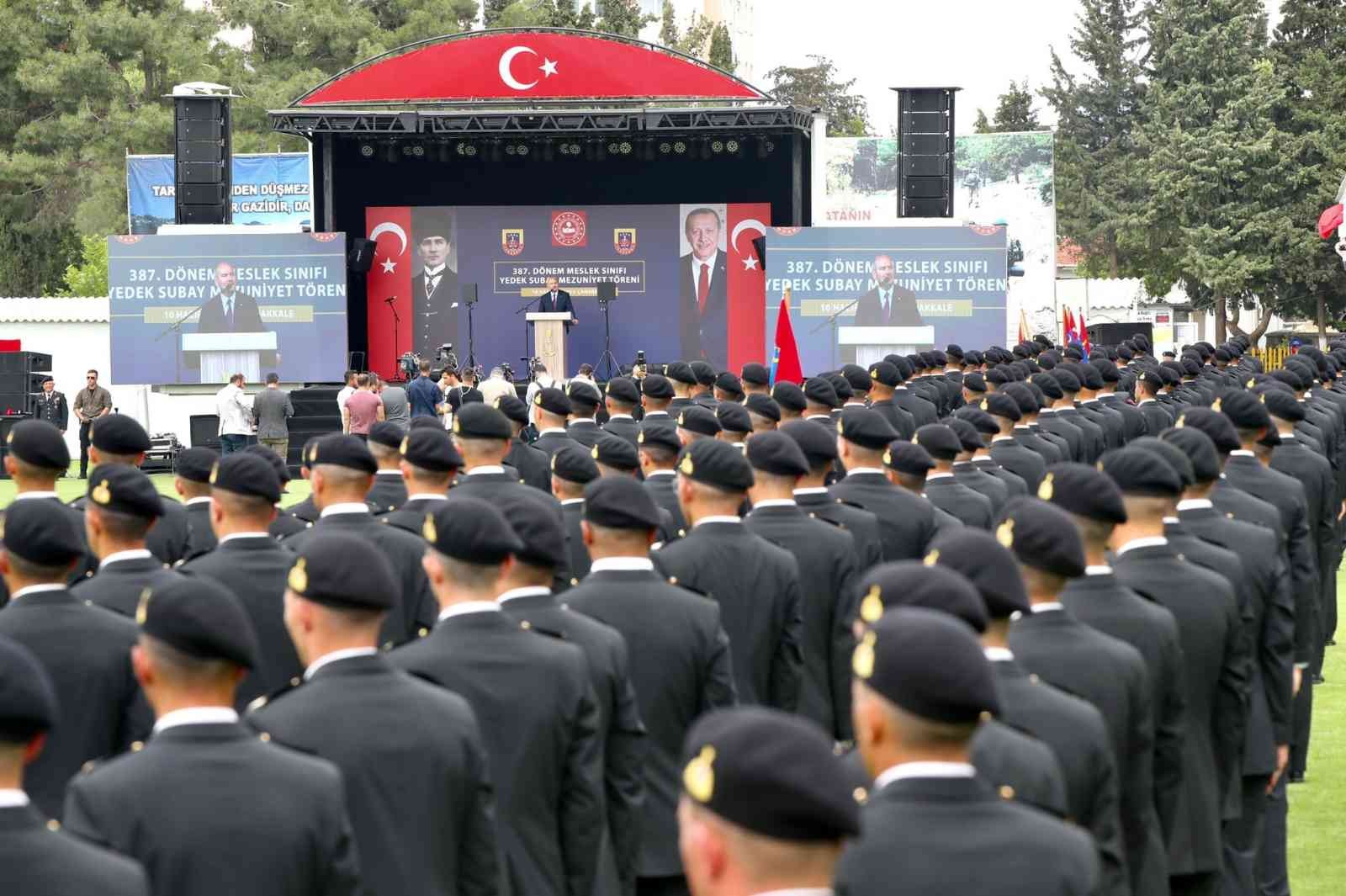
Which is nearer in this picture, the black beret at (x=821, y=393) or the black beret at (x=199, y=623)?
the black beret at (x=199, y=623)

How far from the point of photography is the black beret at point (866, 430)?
7770 millimetres

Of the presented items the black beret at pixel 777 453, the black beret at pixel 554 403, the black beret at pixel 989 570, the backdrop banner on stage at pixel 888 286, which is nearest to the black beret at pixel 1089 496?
the black beret at pixel 989 570

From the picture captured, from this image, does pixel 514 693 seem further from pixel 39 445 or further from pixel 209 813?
pixel 39 445

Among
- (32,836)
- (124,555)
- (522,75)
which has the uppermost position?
(522,75)

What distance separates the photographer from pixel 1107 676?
4.44m

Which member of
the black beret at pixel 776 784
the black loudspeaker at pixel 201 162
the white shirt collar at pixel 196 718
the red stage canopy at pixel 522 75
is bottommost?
the white shirt collar at pixel 196 718

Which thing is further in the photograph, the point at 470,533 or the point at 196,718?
the point at 470,533

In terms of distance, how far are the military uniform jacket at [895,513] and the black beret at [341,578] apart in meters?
4.00

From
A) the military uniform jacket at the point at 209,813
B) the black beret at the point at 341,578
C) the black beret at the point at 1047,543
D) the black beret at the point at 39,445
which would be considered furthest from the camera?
the black beret at the point at 39,445

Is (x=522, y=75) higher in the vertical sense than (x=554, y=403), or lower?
higher

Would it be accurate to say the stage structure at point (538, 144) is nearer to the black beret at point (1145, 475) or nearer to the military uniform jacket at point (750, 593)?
the military uniform jacket at point (750, 593)

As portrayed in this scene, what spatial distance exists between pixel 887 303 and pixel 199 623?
78.7 feet

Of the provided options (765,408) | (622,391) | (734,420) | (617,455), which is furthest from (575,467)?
(622,391)

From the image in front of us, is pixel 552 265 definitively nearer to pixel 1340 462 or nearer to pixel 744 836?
pixel 1340 462
